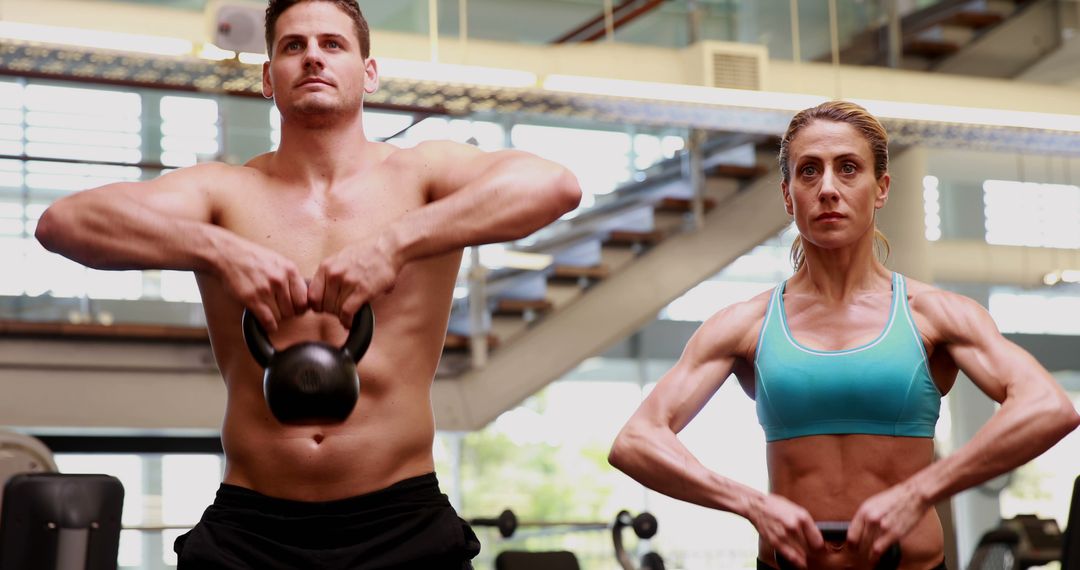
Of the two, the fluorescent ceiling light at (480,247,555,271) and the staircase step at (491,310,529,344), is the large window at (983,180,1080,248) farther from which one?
the staircase step at (491,310,529,344)

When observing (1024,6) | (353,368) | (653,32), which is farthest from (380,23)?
(353,368)

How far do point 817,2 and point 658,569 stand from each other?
381cm

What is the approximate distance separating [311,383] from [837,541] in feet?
2.78

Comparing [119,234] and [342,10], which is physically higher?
[342,10]

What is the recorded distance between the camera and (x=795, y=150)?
7.59 ft

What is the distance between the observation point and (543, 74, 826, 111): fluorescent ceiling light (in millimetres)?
5430

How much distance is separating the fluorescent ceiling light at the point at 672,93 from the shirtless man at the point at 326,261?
3342 millimetres

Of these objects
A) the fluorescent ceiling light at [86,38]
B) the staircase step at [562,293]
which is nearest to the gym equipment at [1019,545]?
the staircase step at [562,293]

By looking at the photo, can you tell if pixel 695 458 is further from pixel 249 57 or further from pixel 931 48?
pixel 931 48

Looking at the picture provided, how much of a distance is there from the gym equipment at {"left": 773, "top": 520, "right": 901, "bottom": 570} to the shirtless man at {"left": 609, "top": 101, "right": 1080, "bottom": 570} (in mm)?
15

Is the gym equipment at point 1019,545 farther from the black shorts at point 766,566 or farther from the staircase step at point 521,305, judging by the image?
the black shorts at point 766,566

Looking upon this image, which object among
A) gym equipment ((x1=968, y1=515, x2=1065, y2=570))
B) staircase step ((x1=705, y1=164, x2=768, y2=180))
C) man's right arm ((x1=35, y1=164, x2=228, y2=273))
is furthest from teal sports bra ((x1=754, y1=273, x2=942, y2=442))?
staircase step ((x1=705, y1=164, x2=768, y2=180))

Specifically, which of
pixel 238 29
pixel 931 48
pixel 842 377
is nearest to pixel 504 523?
pixel 238 29

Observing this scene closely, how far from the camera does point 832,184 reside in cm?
223
